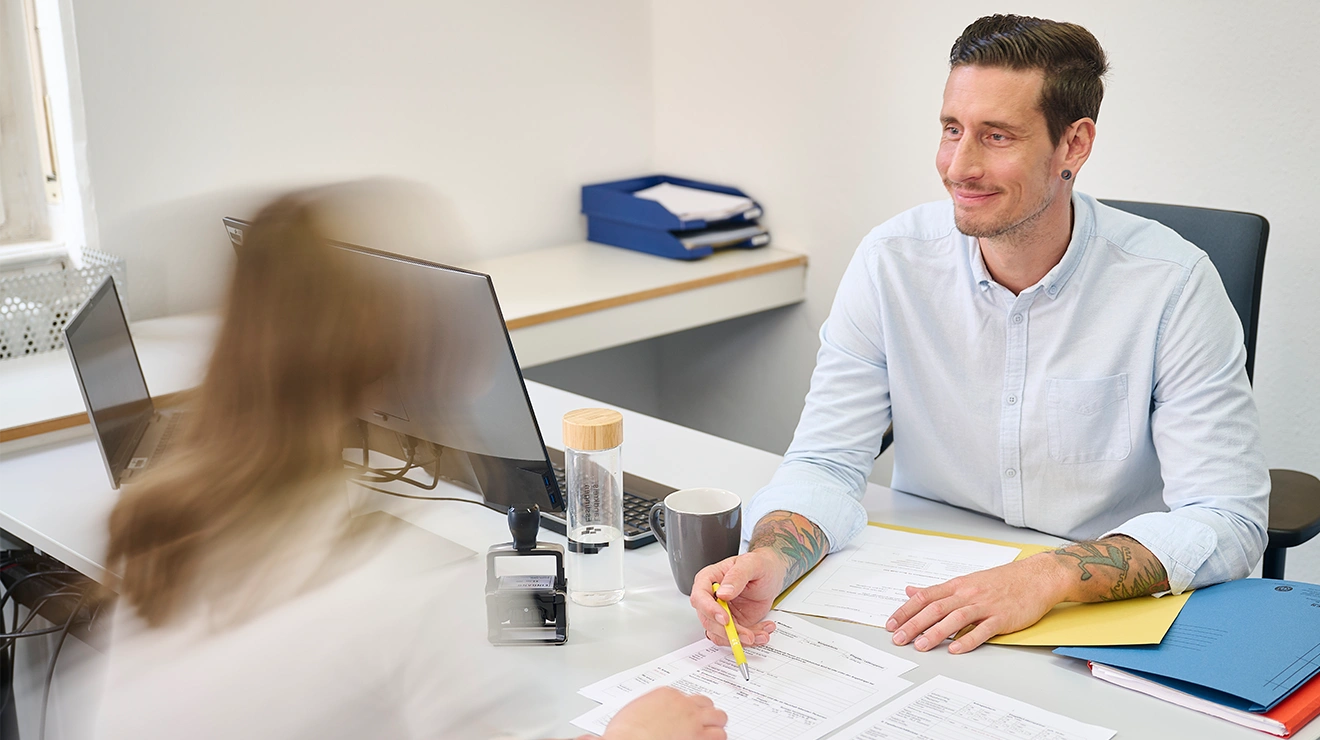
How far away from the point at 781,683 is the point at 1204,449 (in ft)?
2.05

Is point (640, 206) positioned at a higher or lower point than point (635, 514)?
higher

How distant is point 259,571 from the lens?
0.69 meters

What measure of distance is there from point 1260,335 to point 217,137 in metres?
2.14

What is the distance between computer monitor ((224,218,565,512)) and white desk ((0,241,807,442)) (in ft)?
2.40

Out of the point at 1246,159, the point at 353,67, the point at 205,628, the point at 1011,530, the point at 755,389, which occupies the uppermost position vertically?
the point at 353,67

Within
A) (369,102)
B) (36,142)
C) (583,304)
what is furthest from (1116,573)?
(36,142)

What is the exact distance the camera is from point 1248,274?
5.18 ft

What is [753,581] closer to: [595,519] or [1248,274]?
[595,519]

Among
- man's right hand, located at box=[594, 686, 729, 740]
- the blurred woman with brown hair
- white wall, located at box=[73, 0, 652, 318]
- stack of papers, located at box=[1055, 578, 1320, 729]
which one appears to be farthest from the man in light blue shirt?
white wall, located at box=[73, 0, 652, 318]

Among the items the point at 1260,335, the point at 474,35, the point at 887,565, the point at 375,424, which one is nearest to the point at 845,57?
the point at 474,35

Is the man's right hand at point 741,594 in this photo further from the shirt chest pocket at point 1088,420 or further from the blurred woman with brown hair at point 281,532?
the shirt chest pocket at point 1088,420

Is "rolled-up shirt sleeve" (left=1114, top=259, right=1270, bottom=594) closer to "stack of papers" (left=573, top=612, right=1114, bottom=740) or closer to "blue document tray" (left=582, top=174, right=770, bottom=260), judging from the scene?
"stack of papers" (left=573, top=612, right=1114, bottom=740)

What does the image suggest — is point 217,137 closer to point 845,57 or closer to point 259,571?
point 845,57

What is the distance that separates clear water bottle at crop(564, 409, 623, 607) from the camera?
4.01ft
